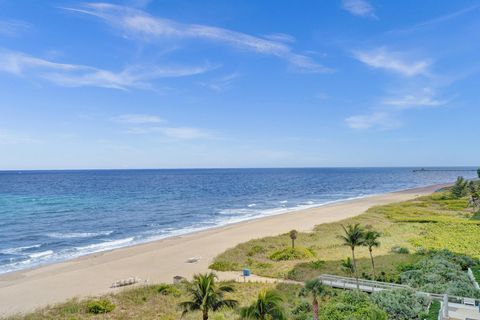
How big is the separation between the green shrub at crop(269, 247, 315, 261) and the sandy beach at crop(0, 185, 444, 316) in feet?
25.3

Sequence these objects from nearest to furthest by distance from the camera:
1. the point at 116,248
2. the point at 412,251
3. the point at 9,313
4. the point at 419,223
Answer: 1. the point at 9,313
2. the point at 412,251
3. the point at 116,248
4. the point at 419,223

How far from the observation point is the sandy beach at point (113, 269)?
3178 cm

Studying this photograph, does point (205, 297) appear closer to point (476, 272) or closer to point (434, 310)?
point (434, 310)

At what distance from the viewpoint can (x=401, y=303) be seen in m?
23.5

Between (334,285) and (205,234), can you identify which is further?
(205,234)

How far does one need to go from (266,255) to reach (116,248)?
69.0 ft

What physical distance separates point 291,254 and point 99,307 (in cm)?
2299

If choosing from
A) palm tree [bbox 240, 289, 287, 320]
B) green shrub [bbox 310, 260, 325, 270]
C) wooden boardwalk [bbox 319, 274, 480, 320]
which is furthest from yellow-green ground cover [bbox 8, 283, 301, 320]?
green shrub [bbox 310, 260, 325, 270]

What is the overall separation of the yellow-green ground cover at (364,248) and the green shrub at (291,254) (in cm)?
41

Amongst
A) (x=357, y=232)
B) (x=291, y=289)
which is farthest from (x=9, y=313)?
(x=357, y=232)

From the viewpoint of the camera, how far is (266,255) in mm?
45281

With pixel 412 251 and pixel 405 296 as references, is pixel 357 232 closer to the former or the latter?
pixel 405 296

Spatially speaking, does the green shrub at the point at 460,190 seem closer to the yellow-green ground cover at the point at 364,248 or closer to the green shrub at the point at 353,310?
the yellow-green ground cover at the point at 364,248

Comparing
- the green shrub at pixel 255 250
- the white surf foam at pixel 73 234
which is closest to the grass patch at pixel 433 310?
the green shrub at pixel 255 250
